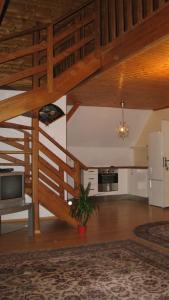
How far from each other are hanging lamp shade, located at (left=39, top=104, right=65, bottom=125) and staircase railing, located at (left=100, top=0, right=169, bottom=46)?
5.76 feet

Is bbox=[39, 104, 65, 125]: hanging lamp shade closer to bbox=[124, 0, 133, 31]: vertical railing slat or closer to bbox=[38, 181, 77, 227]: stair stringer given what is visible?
bbox=[38, 181, 77, 227]: stair stringer

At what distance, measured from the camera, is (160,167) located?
740 cm

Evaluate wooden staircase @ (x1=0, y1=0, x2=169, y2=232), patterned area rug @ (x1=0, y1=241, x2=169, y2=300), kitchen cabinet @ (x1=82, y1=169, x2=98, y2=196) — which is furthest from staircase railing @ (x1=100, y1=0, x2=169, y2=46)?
kitchen cabinet @ (x1=82, y1=169, x2=98, y2=196)

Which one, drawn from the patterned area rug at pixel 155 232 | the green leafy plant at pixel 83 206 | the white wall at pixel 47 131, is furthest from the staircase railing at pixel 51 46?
the patterned area rug at pixel 155 232

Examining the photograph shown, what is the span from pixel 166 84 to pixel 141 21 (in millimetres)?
1985

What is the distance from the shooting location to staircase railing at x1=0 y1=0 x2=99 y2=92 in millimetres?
3824

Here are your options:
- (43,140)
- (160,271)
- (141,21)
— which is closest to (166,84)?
(141,21)

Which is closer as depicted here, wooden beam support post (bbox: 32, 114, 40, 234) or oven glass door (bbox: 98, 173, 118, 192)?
wooden beam support post (bbox: 32, 114, 40, 234)

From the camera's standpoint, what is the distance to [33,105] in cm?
399

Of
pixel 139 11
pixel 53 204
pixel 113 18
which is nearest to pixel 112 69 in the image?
pixel 113 18

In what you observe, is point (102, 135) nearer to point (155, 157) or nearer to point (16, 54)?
point (155, 157)

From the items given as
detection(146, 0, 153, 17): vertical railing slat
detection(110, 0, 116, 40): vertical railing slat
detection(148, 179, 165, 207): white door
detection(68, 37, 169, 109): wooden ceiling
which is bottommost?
detection(148, 179, 165, 207): white door

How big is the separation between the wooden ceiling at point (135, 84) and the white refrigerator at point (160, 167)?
783mm

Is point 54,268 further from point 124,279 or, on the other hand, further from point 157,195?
point 157,195
